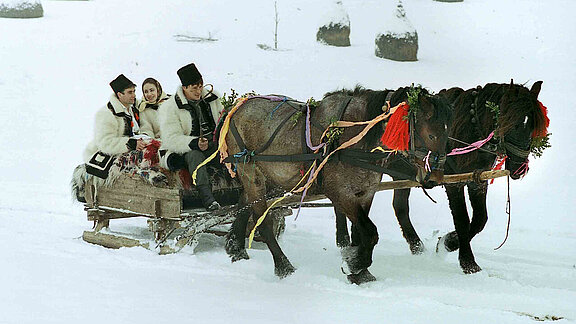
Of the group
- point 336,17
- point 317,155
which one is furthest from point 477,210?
point 336,17

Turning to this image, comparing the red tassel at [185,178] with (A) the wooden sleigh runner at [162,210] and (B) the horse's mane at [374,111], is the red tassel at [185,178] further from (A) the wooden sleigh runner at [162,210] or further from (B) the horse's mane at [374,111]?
(B) the horse's mane at [374,111]

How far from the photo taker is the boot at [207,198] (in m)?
6.88

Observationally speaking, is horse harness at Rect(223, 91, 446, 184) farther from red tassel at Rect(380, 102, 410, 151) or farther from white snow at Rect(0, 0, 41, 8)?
white snow at Rect(0, 0, 41, 8)

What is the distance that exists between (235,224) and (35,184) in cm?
504

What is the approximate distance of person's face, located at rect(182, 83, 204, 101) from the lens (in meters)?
7.12

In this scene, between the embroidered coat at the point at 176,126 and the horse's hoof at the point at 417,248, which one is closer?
the embroidered coat at the point at 176,126

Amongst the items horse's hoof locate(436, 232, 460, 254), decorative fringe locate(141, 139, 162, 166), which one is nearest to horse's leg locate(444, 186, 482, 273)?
horse's hoof locate(436, 232, 460, 254)

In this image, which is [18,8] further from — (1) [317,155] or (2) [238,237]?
(1) [317,155]

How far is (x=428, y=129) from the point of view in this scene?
5664 millimetres

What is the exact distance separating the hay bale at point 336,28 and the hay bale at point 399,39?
139 cm

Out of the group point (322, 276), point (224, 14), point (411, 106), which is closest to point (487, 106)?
point (411, 106)

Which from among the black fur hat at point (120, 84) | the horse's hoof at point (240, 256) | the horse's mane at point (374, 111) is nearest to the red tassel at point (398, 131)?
the horse's mane at point (374, 111)

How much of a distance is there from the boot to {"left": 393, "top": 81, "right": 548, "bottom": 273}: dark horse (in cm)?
222

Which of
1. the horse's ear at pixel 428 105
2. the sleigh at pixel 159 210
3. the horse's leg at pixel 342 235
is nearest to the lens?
the horse's ear at pixel 428 105
